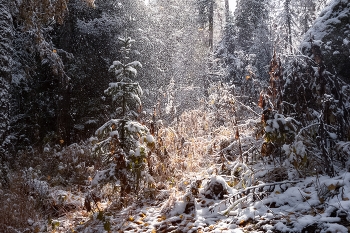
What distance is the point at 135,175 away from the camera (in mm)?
5223

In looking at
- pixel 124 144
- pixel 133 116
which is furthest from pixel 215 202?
pixel 133 116

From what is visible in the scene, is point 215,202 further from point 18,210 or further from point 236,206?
point 18,210

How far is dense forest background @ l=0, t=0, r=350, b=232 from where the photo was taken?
14.2 ft

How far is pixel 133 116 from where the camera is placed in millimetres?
5867

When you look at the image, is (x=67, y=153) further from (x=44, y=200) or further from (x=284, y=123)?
(x=284, y=123)

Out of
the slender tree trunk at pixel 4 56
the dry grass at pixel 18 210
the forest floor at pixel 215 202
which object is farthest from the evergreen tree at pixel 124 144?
the slender tree trunk at pixel 4 56

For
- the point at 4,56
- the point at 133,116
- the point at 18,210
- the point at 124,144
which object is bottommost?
the point at 18,210

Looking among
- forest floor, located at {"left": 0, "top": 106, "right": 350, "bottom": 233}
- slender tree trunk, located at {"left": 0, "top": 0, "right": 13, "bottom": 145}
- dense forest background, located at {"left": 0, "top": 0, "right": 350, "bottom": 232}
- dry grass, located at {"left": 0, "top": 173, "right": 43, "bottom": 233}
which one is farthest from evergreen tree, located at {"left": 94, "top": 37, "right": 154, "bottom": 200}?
slender tree trunk, located at {"left": 0, "top": 0, "right": 13, "bottom": 145}

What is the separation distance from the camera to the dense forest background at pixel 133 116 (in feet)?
14.2

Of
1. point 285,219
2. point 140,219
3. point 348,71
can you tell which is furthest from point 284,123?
point 140,219

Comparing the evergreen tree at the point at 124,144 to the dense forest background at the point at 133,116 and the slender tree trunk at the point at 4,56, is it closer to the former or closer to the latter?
the dense forest background at the point at 133,116

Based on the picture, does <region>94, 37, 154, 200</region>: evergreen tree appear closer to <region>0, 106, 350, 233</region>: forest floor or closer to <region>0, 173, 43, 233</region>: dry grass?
<region>0, 106, 350, 233</region>: forest floor

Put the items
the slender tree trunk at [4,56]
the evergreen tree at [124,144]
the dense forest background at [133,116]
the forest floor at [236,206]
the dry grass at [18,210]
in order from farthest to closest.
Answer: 1. the slender tree trunk at [4,56]
2. the evergreen tree at [124,144]
3. the dry grass at [18,210]
4. the dense forest background at [133,116]
5. the forest floor at [236,206]

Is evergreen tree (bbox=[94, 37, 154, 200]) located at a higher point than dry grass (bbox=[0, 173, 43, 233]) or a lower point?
higher
